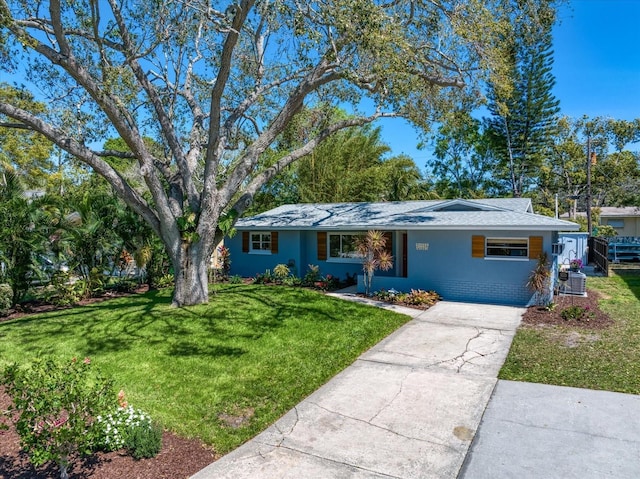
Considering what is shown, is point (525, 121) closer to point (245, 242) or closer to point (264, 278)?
point (245, 242)

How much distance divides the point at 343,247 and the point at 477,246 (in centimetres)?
526

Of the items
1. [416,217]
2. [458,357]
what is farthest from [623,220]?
[458,357]

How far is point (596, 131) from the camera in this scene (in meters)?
38.3

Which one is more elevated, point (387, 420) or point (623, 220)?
point (623, 220)

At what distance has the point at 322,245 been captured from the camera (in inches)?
651

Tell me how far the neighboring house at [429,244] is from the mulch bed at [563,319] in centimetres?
104

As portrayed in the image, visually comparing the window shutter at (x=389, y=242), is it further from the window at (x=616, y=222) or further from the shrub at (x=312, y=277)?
the window at (x=616, y=222)

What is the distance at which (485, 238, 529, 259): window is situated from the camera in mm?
12289

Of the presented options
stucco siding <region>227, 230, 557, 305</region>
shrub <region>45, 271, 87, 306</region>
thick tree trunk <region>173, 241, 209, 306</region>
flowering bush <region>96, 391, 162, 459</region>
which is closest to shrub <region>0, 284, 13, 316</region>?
shrub <region>45, 271, 87, 306</region>

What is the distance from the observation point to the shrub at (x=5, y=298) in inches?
427

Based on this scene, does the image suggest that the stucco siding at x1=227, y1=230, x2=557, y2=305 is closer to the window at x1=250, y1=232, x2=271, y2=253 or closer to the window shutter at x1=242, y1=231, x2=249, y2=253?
the window at x1=250, y1=232, x2=271, y2=253

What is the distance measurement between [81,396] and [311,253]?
1326 centimetres

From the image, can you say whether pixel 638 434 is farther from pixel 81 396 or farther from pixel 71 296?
pixel 71 296

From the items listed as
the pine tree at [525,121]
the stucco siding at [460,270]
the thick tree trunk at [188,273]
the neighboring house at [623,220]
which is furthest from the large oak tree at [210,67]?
the neighboring house at [623,220]
